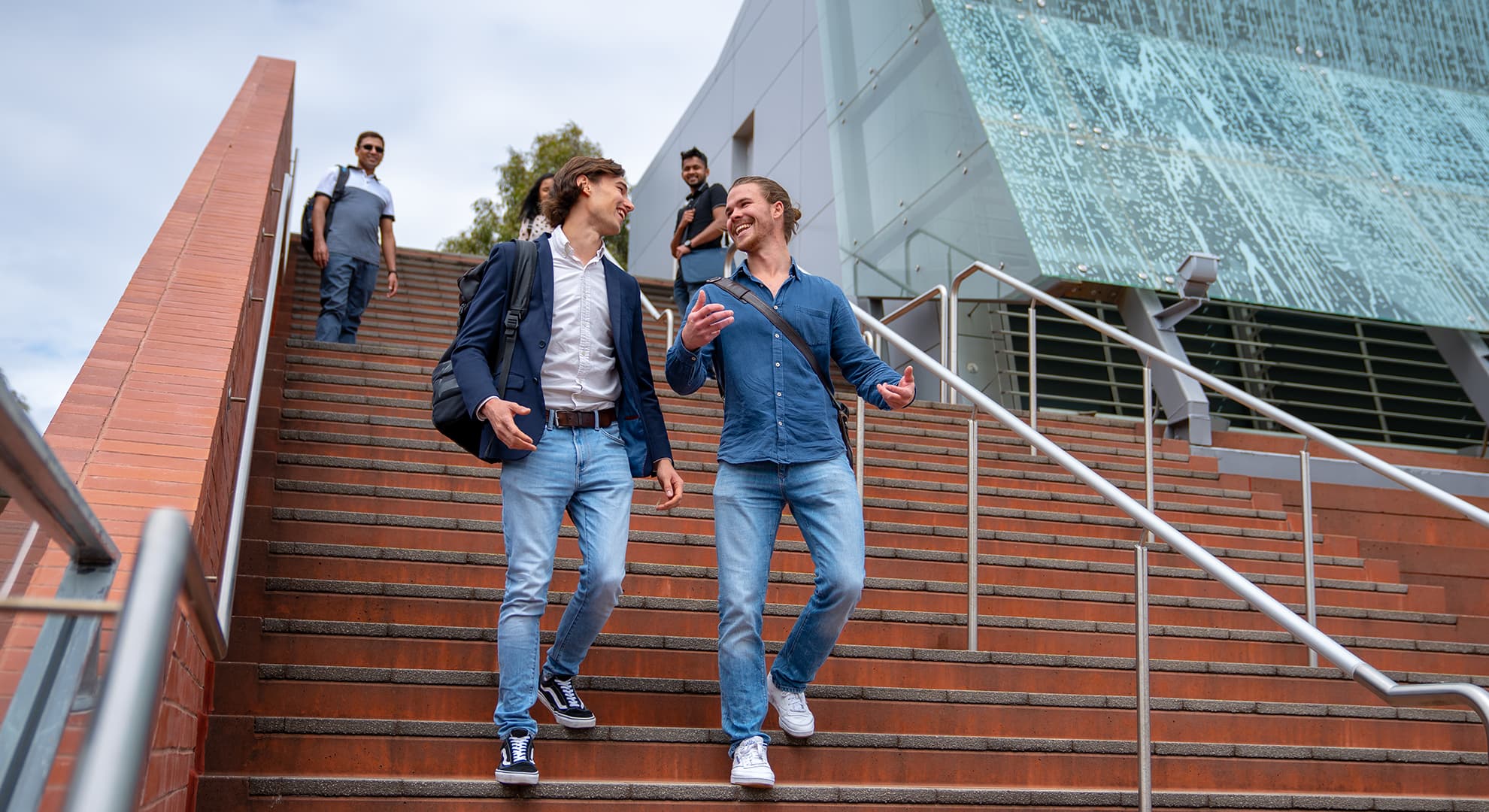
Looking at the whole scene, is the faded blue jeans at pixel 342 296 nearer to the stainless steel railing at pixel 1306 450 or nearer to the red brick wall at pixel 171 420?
the red brick wall at pixel 171 420

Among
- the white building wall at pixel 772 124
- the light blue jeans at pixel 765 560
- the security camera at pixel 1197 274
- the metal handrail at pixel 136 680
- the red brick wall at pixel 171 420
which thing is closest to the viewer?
the metal handrail at pixel 136 680

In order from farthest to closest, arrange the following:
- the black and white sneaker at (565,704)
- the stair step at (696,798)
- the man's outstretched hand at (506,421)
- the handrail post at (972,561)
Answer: the handrail post at (972,561)
the black and white sneaker at (565,704)
the man's outstretched hand at (506,421)
the stair step at (696,798)

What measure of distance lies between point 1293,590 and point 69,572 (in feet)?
17.0

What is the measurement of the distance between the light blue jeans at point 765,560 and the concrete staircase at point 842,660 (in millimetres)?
279

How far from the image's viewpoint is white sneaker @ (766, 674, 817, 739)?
12.4ft

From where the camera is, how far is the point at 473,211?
25.3 m

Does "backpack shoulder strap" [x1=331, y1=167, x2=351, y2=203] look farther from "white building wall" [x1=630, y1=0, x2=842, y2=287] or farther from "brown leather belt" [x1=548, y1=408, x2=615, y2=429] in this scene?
"white building wall" [x1=630, y1=0, x2=842, y2=287]

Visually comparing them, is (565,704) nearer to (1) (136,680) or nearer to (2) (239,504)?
(2) (239,504)

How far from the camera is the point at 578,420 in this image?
365cm

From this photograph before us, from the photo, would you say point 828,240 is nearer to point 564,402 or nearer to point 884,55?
point 884,55

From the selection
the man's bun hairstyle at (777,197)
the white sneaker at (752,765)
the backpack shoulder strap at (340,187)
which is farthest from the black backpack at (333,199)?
the white sneaker at (752,765)

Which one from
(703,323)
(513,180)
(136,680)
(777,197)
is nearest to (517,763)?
(703,323)

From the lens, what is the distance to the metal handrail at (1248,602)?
2938 millimetres

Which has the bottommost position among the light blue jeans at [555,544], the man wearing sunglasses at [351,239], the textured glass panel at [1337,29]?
the light blue jeans at [555,544]
